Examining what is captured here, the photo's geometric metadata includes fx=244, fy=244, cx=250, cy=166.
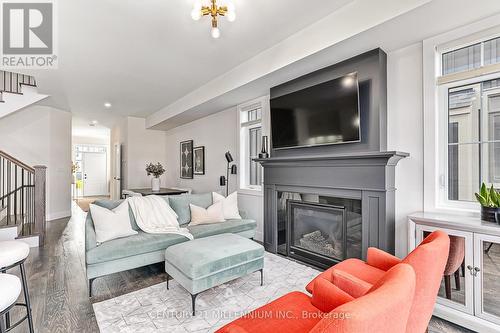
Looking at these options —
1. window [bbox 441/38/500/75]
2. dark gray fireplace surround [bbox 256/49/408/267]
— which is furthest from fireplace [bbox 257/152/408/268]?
window [bbox 441/38/500/75]

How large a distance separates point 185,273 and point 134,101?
460 centimetres

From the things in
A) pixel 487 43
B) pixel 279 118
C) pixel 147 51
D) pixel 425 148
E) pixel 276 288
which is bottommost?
pixel 276 288

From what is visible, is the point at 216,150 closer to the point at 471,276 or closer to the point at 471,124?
the point at 471,124

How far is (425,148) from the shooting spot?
7.84 ft

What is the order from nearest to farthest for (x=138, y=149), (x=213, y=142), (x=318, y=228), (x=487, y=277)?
(x=487, y=277) → (x=318, y=228) → (x=213, y=142) → (x=138, y=149)

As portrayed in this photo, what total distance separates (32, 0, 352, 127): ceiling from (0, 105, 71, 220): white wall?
1538mm

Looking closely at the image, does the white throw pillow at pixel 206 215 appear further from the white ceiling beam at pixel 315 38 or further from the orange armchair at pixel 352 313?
the orange armchair at pixel 352 313

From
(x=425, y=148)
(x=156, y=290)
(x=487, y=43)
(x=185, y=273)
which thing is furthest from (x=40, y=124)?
(x=487, y=43)

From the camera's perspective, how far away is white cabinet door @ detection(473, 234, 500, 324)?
5.82ft

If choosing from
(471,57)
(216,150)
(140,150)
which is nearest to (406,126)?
(471,57)

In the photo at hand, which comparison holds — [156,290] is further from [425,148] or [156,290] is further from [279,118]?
[425,148]

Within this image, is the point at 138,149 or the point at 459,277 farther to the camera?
the point at 138,149

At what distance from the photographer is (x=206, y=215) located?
11.9 ft

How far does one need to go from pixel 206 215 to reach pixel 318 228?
→ 1605 mm
